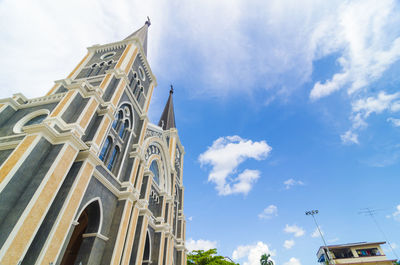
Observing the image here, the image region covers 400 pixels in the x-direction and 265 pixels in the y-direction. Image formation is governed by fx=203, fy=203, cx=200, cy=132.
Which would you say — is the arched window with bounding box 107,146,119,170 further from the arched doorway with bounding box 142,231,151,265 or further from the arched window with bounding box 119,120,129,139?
the arched doorway with bounding box 142,231,151,265

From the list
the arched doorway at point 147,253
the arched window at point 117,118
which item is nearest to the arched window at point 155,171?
the arched doorway at point 147,253

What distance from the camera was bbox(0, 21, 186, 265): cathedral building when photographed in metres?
6.77

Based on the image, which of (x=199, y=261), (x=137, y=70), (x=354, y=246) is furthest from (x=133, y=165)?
(x=354, y=246)

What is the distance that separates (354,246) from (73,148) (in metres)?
37.4

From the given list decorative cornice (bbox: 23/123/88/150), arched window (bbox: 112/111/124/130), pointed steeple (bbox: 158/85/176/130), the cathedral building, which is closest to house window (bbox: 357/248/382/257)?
the cathedral building

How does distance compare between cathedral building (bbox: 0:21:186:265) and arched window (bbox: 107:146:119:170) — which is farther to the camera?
arched window (bbox: 107:146:119:170)

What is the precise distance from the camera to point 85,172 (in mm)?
8898

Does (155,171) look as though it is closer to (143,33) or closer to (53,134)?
(53,134)

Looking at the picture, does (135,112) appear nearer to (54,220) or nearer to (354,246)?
(54,220)

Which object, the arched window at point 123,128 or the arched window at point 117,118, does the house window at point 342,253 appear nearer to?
the arched window at point 123,128

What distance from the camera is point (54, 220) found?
23.9 ft

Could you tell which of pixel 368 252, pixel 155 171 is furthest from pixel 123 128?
pixel 368 252

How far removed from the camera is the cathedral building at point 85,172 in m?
6.77

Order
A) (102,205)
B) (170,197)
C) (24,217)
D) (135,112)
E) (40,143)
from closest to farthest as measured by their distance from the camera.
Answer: (24,217)
(40,143)
(102,205)
(135,112)
(170,197)
